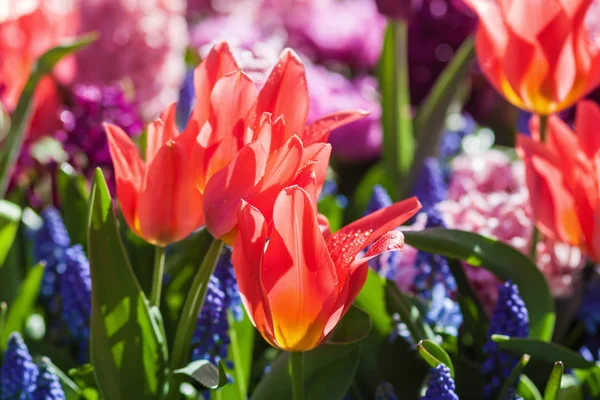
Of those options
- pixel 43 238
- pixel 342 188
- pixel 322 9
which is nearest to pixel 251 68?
pixel 43 238

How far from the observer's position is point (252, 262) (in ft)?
1.29

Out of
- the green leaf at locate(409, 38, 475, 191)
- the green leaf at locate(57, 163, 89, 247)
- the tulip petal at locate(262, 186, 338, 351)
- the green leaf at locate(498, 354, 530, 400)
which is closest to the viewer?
the tulip petal at locate(262, 186, 338, 351)

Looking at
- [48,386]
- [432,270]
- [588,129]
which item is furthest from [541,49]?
[48,386]

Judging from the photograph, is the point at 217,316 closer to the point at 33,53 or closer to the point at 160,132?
the point at 160,132

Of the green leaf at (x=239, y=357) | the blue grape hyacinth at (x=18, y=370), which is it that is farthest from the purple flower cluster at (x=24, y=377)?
the green leaf at (x=239, y=357)

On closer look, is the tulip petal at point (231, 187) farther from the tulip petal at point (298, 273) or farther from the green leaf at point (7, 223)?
the green leaf at point (7, 223)

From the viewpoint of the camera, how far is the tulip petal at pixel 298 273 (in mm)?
378

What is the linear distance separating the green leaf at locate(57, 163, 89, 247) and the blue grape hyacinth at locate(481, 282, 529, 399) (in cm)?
36

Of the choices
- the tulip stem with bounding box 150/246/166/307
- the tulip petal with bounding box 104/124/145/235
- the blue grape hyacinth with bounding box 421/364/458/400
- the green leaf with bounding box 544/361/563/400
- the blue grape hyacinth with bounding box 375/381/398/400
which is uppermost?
the tulip petal with bounding box 104/124/145/235

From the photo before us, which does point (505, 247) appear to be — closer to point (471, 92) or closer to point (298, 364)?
point (298, 364)

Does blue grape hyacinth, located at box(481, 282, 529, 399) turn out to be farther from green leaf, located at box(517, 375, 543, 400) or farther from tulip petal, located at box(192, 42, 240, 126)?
tulip petal, located at box(192, 42, 240, 126)

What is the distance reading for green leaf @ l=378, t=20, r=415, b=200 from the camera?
0.92 meters

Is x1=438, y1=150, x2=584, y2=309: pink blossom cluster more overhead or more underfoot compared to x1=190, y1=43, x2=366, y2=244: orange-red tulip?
more underfoot

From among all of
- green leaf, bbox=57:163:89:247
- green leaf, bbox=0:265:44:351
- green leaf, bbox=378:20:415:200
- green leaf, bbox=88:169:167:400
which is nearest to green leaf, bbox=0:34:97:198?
green leaf, bbox=57:163:89:247
